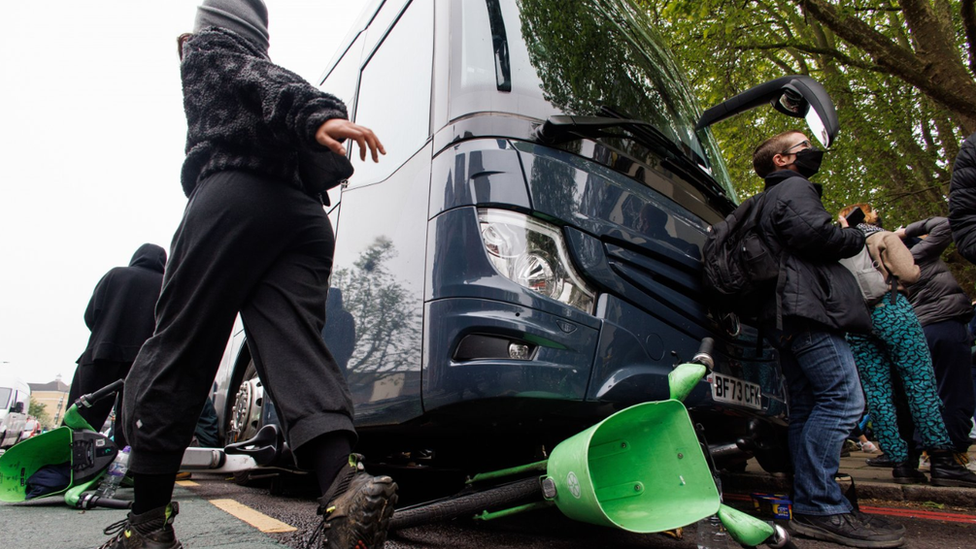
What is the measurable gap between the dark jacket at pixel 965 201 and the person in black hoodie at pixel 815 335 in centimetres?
70

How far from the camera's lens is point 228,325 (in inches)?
67.2

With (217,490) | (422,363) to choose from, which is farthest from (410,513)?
(217,490)

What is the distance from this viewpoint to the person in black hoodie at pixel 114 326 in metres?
4.08

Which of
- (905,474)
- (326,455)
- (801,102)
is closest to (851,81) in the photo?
(905,474)

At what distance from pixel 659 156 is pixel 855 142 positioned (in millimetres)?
12003

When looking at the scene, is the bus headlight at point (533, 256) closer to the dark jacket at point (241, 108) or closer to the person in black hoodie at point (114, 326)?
the dark jacket at point (241, 108)

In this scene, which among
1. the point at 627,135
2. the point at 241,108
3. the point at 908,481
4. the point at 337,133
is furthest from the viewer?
the point at 908,481

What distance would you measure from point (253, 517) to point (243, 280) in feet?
5.09

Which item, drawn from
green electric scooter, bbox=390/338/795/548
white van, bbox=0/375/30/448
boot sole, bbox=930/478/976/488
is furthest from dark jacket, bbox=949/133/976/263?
white van, bbox=0/375/30/448

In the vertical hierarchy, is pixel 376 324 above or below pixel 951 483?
above

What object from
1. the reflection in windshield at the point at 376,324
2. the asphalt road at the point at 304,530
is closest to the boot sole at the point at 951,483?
the asphalt road at the point at 304,530

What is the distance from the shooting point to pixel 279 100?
1.55 m

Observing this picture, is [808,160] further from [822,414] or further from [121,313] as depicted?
[121,313]

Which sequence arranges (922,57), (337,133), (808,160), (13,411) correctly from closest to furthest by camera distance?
(337,133), (808,160), (922,57), (13,411)
